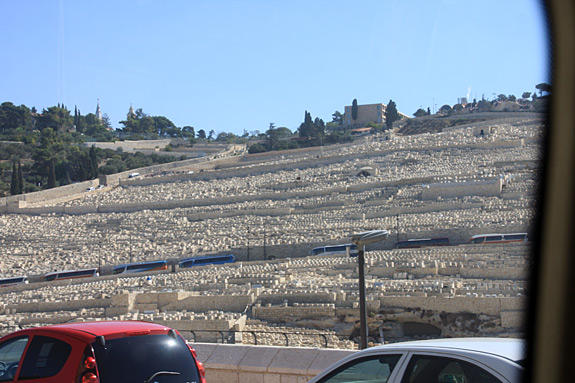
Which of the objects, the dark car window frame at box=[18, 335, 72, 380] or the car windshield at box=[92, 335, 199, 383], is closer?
the car windshield at box=[92, 335, 199, 383]

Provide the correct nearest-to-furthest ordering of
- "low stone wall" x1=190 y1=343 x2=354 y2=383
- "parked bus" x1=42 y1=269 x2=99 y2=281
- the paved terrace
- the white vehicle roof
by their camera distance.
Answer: the white vehicle roof < "low stone wall" x1=190 y1=343 x2=354 y2=383 < the paved terrace < "parked bus" x1=42 y1=269 x2=99 y2=281

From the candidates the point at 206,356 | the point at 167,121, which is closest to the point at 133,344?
the point at 206,356

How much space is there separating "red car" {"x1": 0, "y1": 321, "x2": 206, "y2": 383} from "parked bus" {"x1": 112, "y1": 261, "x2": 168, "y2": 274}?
26.3m

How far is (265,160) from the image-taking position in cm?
6019

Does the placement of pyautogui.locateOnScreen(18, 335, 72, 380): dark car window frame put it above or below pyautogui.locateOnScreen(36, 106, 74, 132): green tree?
below

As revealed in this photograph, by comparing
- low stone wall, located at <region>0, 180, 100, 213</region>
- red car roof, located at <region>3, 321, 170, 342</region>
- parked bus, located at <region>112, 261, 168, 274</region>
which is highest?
red car roof, located at <region>3, 321, 170, 342</region>

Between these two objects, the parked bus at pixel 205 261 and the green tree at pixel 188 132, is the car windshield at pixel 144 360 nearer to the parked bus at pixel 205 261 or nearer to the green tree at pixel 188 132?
A: the parked bus at pixel 205 261

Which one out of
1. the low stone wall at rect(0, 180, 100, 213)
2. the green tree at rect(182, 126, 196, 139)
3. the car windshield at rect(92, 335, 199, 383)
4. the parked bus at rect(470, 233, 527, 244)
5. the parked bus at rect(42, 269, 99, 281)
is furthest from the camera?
the green tree at rect(182, 126, 196, 139)

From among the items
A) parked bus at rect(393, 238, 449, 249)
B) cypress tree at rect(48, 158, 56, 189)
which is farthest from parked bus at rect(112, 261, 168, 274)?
cypress tree at rect(48, 158, 56, 189)

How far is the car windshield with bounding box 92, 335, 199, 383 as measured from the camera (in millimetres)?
4398

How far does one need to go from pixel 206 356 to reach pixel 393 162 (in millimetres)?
42280

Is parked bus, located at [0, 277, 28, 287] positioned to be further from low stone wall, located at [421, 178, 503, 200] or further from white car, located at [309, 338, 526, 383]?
white car, located at [309, 338, 526, 383]

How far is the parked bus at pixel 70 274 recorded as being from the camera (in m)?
30.4

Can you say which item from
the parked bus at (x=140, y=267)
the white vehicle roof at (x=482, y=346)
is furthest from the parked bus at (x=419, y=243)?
the white vehicle roof at (x=482, y=346)
